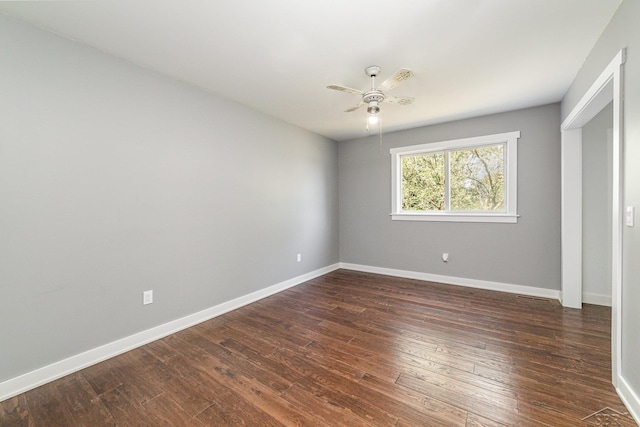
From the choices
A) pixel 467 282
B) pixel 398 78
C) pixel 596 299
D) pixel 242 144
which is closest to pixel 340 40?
pixel 398 78

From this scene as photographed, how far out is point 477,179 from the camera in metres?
3.94

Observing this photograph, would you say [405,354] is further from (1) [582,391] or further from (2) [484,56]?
(2) [484,56]

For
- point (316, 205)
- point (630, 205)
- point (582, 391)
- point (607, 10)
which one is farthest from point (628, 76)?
point (316, 205)

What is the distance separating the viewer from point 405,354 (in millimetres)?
2162

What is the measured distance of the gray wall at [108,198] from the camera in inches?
70.2

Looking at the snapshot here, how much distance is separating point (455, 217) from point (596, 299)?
5.81 ft

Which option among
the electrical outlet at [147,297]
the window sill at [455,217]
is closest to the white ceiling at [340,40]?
the window sill at [455,217]

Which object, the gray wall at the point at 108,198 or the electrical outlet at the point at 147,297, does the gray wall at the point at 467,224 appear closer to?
the gray wall at the point at 108,198

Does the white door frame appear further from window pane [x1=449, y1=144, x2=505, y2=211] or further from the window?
window pane [x1=449, y1=144, x2=505, y2=211]

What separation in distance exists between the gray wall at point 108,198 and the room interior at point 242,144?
0.01 m

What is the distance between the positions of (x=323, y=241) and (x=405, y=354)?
278cm

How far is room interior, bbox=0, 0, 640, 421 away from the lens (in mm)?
1736

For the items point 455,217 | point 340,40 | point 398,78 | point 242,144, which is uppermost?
point 340,40

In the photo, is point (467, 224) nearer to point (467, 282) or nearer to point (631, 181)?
point (467, 282)
